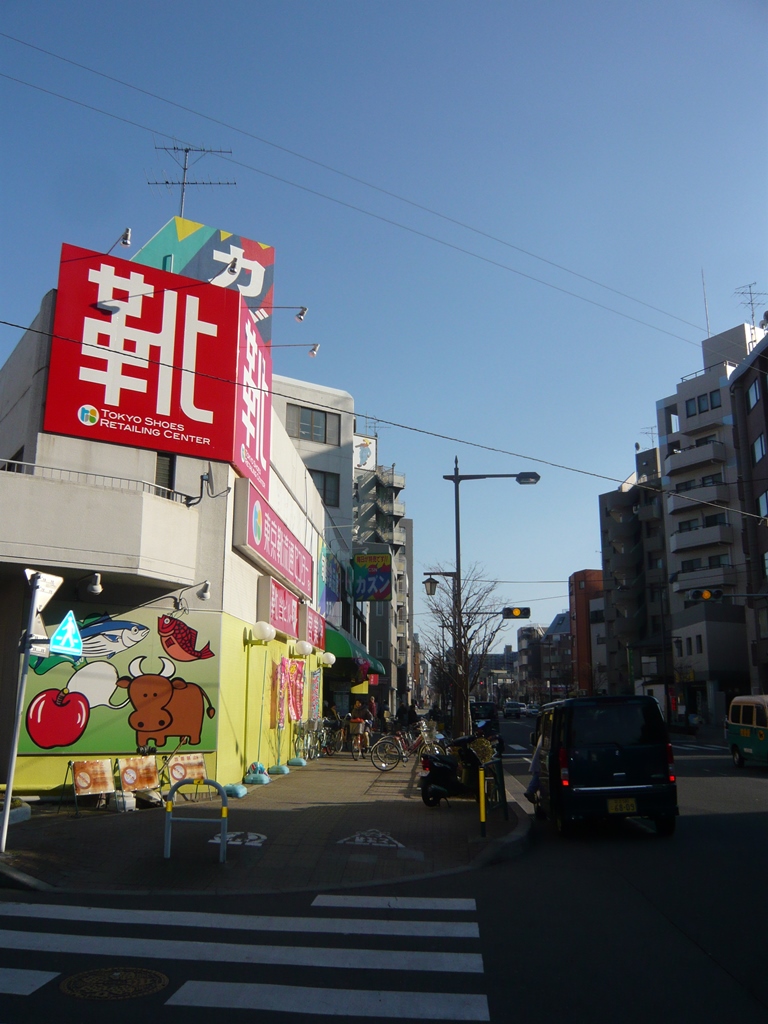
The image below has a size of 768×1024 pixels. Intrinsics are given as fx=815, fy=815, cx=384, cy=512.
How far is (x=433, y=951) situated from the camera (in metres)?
6.29

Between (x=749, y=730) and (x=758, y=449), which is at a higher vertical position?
(x=758, y=449)

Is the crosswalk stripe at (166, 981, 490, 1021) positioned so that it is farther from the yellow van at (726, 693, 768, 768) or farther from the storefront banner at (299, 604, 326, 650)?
the storefront banner at (299, 604, 326, 650)

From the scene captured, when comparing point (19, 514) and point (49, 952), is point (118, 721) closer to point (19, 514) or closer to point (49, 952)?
point (19, 514)

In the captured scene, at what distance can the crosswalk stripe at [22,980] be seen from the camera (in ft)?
17.5

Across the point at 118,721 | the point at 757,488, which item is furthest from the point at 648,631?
the point at 118,721

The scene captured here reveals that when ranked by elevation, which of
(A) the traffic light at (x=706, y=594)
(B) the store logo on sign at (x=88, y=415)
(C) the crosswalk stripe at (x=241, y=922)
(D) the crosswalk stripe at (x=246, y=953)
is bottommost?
(C) the crosswalk stripe at (x=241, y=922)

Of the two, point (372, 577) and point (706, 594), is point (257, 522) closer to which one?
point (706, 594)

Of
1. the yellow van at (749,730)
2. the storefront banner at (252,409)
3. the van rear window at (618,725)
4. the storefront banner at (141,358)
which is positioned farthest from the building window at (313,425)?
the van rear window at (618,725)

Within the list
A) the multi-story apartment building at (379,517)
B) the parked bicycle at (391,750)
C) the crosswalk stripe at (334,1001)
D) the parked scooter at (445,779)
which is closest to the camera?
the crosswalk stripe at (334,1001)

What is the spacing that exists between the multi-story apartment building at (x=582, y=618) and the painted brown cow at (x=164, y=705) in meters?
79.2

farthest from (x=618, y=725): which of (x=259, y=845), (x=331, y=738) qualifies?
(x=331, y=738)

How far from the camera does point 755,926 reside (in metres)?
6.83

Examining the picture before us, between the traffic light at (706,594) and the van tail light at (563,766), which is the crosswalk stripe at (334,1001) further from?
the traffic light at (706,594)

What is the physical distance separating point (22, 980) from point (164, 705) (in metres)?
8.94
